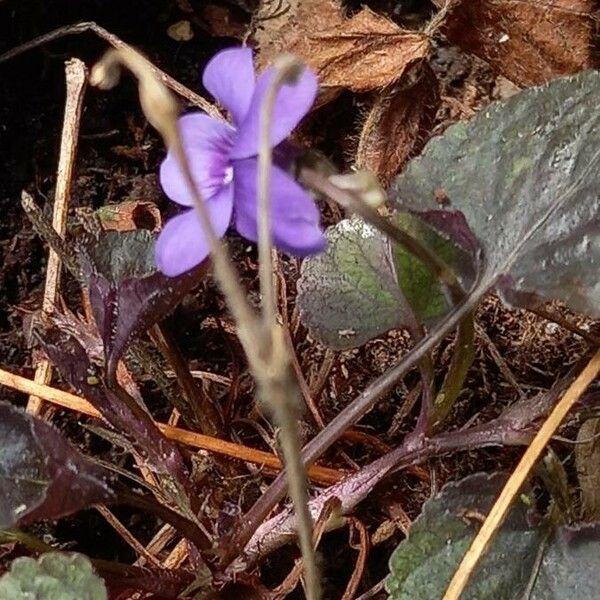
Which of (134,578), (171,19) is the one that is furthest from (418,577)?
(171,19)

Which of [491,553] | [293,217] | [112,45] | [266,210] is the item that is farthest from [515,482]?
[112,45]

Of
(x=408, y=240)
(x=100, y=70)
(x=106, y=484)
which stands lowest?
(x=106, y=484)

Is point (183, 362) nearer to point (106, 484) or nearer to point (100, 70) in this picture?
point (106, 484)

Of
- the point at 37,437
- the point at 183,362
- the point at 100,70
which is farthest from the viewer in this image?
the point at 183,362

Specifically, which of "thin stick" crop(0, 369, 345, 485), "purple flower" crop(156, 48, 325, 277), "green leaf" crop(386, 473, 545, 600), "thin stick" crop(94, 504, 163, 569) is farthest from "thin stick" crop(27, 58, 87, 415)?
"green leaf" crop(386, 473, 545, 600)

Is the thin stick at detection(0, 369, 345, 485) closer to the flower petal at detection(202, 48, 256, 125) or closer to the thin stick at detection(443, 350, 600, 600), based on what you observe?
the thin stick at detection(443, 350, 600, 600)

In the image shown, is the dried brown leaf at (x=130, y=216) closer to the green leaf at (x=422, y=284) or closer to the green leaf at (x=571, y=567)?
the green leaf at (x=422, y=284)

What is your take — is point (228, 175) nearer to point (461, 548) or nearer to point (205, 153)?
point (205, 153)
